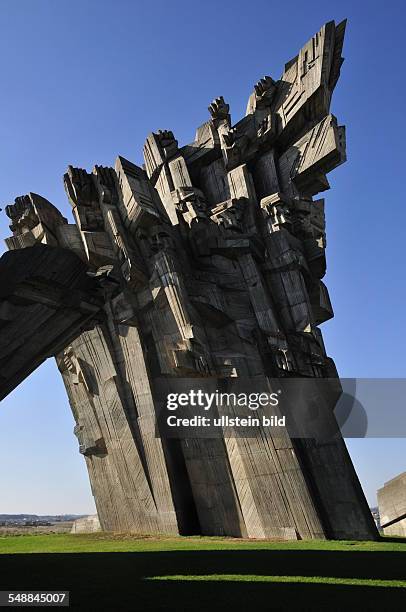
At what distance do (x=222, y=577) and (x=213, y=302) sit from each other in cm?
903

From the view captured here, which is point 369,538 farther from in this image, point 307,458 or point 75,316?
point 75,316

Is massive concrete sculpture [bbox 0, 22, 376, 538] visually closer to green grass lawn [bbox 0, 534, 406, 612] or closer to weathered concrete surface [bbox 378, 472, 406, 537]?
green grass lawn [bbox 0, 534, 406, 612]

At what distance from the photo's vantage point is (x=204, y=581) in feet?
20.0

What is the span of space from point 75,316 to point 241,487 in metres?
6.70

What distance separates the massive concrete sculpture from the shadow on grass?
12.1 ft

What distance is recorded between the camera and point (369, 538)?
Answer: 40.3 ft

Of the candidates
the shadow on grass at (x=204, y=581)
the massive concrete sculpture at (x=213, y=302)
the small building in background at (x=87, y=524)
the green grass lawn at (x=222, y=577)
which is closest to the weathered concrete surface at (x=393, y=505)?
the massive concrete sculpture at (x=213, y=302)

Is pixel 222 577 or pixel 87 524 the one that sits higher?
pixel 87 524

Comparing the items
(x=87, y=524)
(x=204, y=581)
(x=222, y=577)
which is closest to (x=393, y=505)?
(x=87, y=524)

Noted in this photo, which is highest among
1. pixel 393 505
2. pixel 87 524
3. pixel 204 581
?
pixel 87 524

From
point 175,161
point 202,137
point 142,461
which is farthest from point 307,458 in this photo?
point 202,137

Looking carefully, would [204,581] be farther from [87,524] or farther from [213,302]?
[87,524]

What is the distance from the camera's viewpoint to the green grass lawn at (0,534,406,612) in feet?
16.2

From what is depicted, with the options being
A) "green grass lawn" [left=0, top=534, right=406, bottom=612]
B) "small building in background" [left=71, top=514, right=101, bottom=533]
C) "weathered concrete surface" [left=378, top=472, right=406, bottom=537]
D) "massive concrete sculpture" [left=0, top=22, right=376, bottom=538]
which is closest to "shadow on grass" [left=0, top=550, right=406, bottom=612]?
"green grass lawn" [left=0, top=534, right=406, bottom=612]
